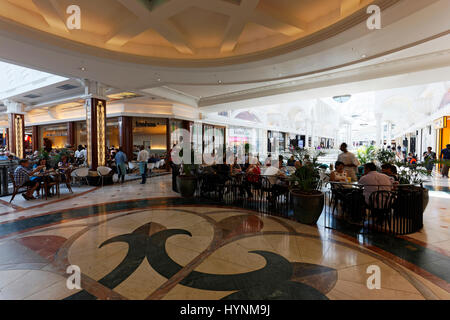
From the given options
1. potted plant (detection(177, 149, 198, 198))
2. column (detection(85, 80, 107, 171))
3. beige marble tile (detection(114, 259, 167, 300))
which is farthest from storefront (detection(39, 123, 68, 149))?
beige marble tile (detection(114, 259, 167, 300))

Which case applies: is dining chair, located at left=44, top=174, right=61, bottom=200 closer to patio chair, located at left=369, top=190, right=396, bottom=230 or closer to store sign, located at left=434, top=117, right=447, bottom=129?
patio chair, located at left=369, top=190, right=396, bottom=230

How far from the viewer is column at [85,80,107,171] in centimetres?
732

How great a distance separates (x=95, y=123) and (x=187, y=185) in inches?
167

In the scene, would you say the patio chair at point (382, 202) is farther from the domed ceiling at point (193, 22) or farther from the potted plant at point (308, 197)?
the domed ceiling at point (193, 22)

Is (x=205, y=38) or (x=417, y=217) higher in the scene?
(x=205, y=38)

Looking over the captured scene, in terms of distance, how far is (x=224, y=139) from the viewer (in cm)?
1572

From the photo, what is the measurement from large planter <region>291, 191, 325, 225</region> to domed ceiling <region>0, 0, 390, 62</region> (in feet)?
9.78

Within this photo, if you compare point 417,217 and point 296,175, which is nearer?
point 417,217

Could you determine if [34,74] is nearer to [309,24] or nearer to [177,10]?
[177,10]

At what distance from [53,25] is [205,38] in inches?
126

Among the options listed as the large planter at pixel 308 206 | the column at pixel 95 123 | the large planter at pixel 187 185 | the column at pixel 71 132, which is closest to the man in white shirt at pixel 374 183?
the large planter at pixel 308 206

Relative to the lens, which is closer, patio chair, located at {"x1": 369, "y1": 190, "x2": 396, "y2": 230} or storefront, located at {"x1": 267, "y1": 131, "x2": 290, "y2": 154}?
patio chair, located at {"x1": 369, "y1": 190, "x2": 396, "y2": 230}

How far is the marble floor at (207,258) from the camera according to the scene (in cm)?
206

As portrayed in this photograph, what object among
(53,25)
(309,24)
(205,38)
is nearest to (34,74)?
(53,25)
